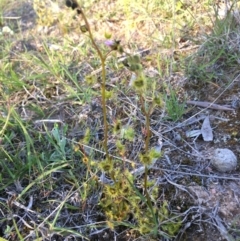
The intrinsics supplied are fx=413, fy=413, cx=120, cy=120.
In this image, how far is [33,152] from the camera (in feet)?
4.34

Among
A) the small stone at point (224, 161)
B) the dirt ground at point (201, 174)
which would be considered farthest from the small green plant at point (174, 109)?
the small stone at point (224, 161)

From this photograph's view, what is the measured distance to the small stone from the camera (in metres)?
1.17

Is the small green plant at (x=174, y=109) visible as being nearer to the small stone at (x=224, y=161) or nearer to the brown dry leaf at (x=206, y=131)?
the brown dry leaf at (x=206, y=131)

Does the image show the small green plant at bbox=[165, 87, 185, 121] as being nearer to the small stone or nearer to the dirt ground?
the dirt ground

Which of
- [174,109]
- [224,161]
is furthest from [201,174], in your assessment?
[174,109]

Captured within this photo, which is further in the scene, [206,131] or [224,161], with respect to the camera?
[206,131]

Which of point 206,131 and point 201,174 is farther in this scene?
point 206,131

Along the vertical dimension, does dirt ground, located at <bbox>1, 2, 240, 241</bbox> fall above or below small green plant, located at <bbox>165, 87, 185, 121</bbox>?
below

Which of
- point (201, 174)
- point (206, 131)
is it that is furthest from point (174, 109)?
point (201, 174)

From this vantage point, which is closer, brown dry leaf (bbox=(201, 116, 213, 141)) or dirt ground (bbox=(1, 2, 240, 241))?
dirt ground (bbox=(1, 2, 240, 241))

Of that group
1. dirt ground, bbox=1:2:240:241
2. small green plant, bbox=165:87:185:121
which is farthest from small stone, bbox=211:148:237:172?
small green plant, bbox=165:87:185:121

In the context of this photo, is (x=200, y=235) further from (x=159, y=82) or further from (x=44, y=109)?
(x=44, y=109)

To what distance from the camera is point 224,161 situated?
1172mm

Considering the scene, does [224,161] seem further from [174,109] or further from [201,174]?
[174,109]
